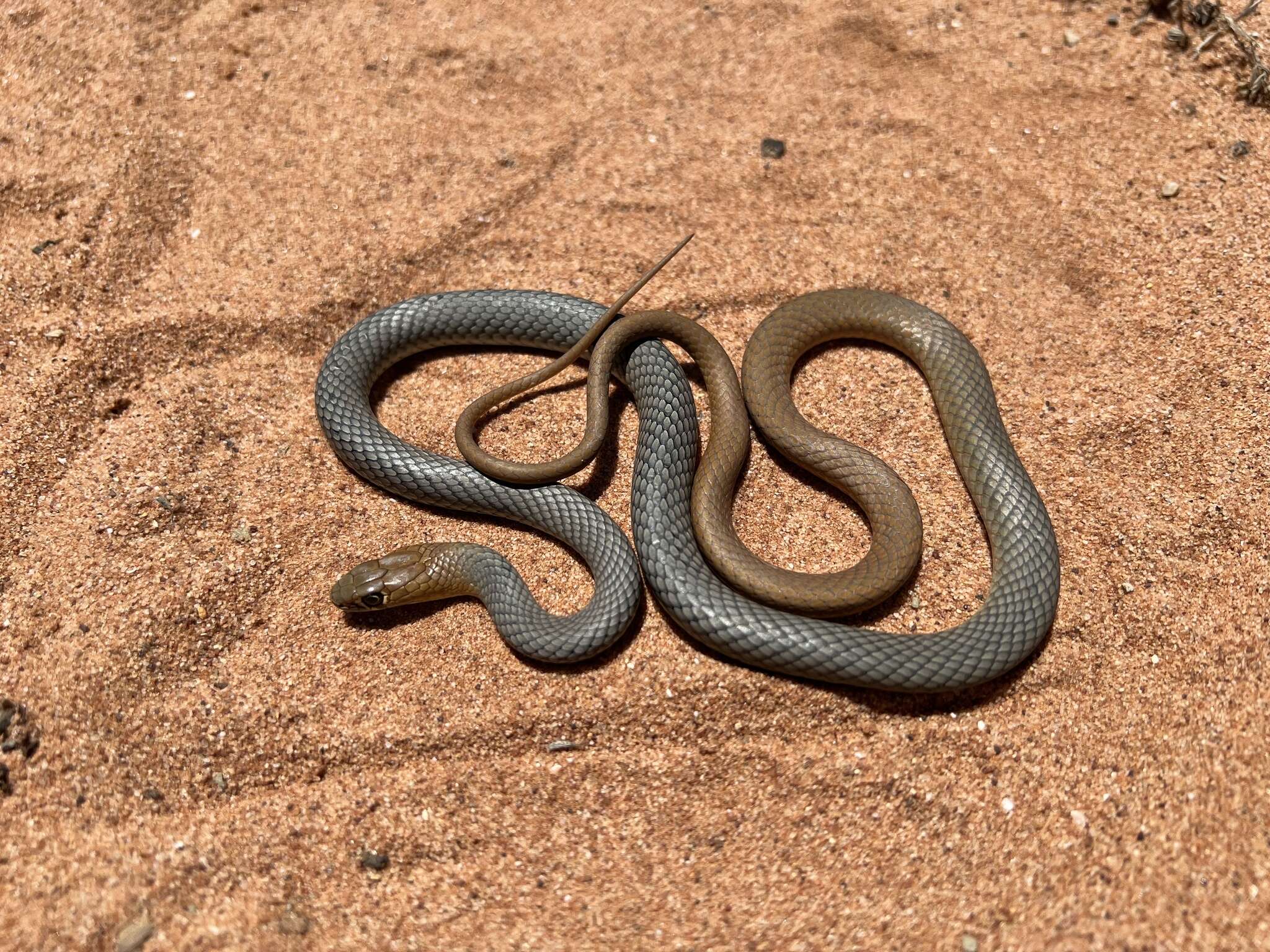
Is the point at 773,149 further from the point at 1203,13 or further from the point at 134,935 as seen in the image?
the point at 134,935

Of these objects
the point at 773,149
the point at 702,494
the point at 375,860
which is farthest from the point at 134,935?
the point at 773,149

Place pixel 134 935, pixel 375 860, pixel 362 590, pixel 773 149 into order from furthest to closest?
pixel 773 149 → pixel 362 590 → pixel 375 860 → pixel 134 935

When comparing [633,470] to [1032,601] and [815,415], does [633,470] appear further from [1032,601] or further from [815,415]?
[1032,601]

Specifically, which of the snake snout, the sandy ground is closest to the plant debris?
the sandy ground

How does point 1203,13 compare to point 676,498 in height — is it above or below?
above

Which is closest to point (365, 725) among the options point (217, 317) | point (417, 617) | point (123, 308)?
point (417, 617)

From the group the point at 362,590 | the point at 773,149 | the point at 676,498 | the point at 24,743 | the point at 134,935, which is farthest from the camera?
the point at 773,149

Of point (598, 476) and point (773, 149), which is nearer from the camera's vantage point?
point (598, 476)

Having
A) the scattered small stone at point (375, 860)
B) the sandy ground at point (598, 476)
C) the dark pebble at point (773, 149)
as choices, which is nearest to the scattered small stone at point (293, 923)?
the sandy ground at point (598, 476)
